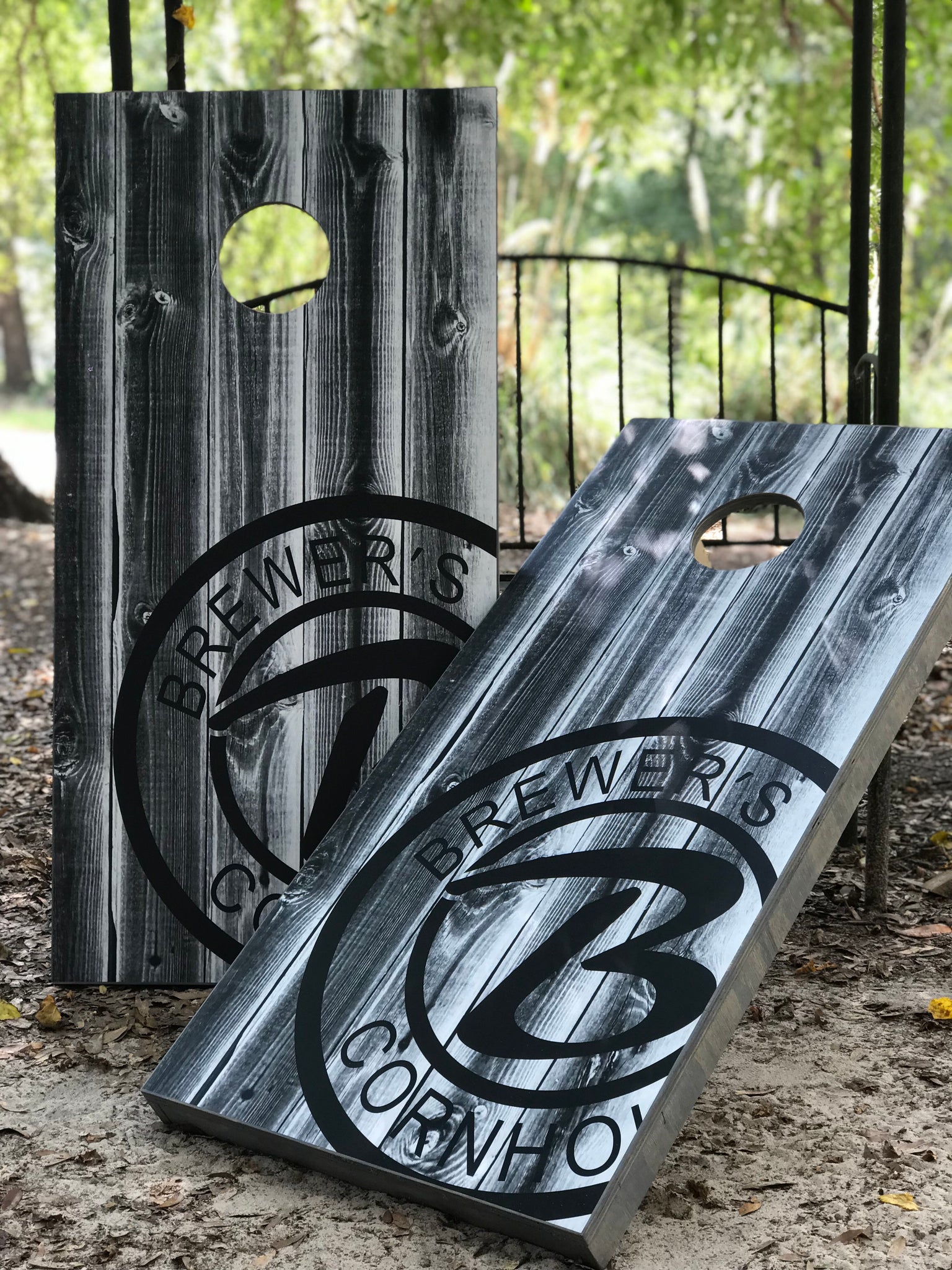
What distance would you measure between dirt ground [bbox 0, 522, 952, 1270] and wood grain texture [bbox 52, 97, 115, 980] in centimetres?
20

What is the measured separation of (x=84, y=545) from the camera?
8.24 ft

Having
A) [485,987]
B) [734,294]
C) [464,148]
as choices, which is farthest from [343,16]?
[485,987]

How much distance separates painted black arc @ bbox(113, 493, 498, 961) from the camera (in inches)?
97.5

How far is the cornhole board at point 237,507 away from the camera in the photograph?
2.48 m

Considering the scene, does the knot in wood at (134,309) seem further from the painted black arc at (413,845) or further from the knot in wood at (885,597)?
the knot in wood at (885,597)

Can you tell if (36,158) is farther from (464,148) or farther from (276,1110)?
(276,1110)

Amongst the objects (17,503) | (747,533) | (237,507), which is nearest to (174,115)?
(237,507)

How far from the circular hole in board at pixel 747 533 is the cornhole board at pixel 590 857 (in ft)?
0.10

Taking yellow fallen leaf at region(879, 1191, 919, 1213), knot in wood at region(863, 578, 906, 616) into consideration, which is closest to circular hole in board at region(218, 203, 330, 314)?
knot in wood at region(863, 578, 906, 616)

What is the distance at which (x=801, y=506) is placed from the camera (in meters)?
2.33

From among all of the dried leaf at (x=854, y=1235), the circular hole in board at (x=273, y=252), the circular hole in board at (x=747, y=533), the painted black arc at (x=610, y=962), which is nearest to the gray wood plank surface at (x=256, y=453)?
the painted black arc at (x=610, y=962)

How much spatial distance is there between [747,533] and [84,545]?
19.4ft

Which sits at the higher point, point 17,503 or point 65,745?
point 17,503

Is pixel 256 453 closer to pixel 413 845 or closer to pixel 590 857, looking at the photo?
pixel 413 845
